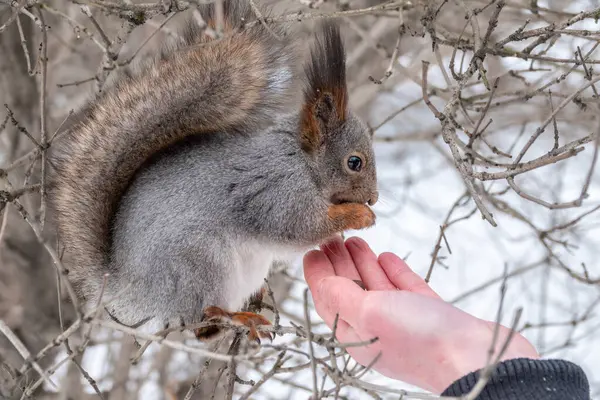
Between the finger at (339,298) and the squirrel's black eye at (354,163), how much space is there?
0.41m

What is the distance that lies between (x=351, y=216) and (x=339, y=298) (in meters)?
0.37

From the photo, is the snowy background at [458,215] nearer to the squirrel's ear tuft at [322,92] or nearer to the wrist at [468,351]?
the squirrel's ear tuft at [322,92]

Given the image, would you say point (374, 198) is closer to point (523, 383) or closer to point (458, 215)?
point (523, 383)

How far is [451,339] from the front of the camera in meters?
1.43

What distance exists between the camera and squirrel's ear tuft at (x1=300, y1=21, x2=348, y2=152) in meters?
1.93

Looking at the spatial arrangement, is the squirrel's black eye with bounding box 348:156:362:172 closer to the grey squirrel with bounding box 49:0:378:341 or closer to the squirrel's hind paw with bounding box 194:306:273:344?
the grey squirrel with bounding box 49:0:378:341

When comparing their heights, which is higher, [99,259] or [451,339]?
[99,259]

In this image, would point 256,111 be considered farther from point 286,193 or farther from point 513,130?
point 513,130

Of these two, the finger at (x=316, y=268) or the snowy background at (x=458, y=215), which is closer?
the finger at (x=316, y=268)

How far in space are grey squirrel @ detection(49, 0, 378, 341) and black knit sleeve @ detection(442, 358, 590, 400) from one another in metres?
0.68

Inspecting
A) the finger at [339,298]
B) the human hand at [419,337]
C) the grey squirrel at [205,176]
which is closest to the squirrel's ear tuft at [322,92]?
the grey squirrel at [205,176]

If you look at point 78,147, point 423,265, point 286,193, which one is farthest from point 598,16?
point 423,265

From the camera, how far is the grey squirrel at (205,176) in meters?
1.84

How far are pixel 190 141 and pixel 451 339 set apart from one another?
954 millimetres
